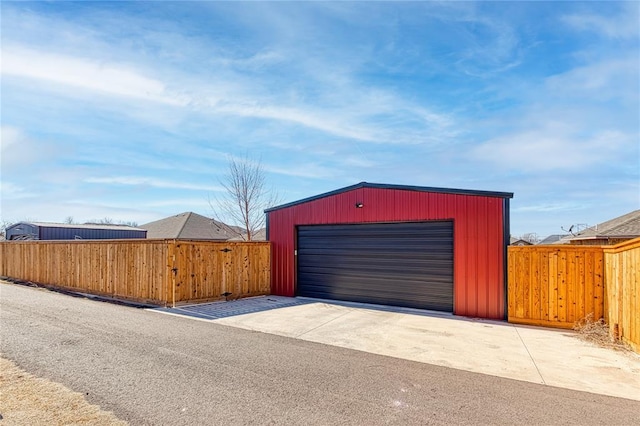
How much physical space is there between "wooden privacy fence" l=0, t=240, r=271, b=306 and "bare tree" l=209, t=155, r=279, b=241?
6.98 m

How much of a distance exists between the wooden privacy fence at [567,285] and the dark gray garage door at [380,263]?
63.2 inches

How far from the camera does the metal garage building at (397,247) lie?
26.9 ft

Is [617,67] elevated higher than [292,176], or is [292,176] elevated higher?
[617,67]

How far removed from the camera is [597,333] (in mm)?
6434

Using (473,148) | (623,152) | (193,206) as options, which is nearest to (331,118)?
(473,148)

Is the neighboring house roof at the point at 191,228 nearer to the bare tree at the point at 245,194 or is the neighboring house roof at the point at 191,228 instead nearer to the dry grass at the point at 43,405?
the bare tree at the point at 245,194

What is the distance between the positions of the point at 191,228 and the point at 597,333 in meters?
23.0

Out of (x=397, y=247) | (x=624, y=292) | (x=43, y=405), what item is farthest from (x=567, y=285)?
(x=43, y=405)

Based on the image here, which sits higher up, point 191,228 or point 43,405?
point 191,228

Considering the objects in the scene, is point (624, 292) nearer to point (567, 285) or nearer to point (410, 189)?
point (567, 285)

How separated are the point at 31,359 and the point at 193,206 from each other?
76.9 feet

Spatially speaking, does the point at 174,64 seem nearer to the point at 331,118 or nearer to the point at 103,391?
the point at 331,118

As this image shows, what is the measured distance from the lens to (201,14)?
8.56m

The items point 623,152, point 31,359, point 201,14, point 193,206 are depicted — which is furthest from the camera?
point 193,206
